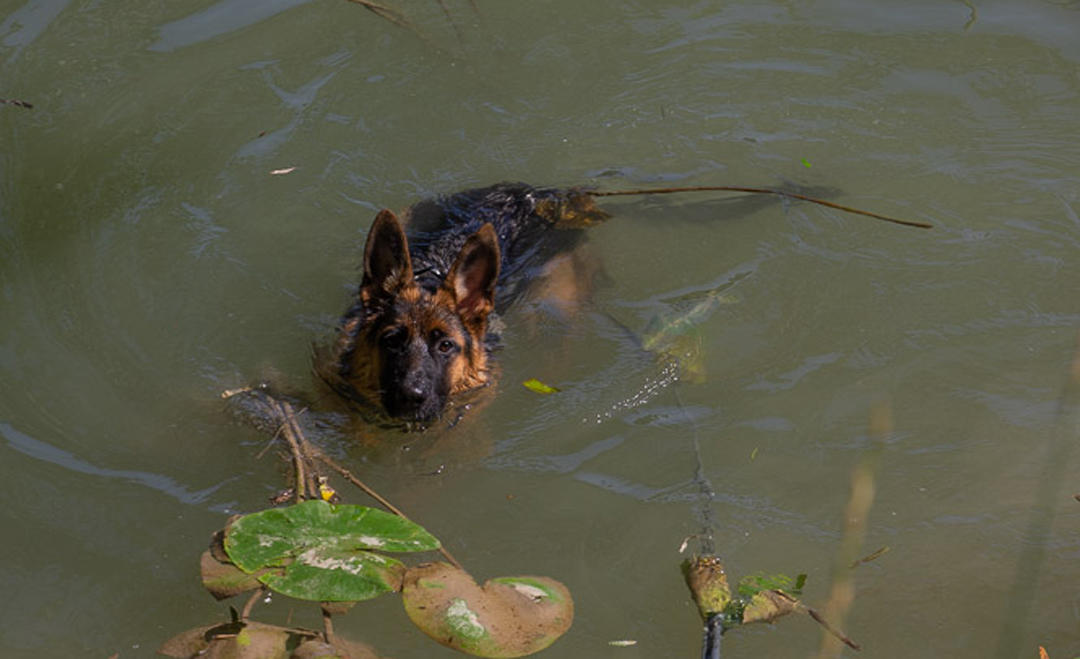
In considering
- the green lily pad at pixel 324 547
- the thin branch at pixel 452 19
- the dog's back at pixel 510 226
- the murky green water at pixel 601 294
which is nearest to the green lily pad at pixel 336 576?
the green lily pad at pixel 324 547

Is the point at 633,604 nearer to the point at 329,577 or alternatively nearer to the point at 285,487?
the point at 329,577

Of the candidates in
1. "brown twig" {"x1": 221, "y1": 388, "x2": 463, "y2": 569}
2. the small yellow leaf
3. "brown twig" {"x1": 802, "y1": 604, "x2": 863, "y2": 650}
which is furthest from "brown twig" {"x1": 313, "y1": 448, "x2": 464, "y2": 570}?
"brown twig" {"x1": 802, "y1": 604, "x2": 863, "y2": 650}

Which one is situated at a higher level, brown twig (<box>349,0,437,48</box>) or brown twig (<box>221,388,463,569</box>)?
brown twig (<box>349,0,437,48</box>)

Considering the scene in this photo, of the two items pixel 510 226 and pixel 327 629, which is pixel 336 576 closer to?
pixel 327 629

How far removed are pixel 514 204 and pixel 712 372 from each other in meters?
1.88

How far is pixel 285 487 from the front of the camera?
5.28 metres

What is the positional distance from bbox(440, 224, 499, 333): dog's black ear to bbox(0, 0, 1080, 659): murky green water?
1.15 feet

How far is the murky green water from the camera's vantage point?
15.8 ft

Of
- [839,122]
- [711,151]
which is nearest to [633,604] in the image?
[711,151]

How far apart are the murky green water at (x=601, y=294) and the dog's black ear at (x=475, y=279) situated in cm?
35

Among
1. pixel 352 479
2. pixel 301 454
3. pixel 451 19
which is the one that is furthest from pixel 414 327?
pixel 451 19

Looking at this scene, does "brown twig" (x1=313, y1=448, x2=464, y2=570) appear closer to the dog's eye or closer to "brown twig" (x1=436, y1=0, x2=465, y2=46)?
the dog's eye

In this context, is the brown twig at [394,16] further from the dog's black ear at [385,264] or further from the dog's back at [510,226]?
the dog's black ear at [385,264]

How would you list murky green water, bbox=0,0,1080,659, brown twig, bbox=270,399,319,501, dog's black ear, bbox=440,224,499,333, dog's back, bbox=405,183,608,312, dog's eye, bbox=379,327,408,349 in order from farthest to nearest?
dog's back, bbox=405,183,608,312 < dog's black ear, bbox=440,224,499,333 < dog's eye, bbox=379,327,408,349 < brown twig, bbox=270,399,319,501 < murky green water, bbox=0,0,1080,659
